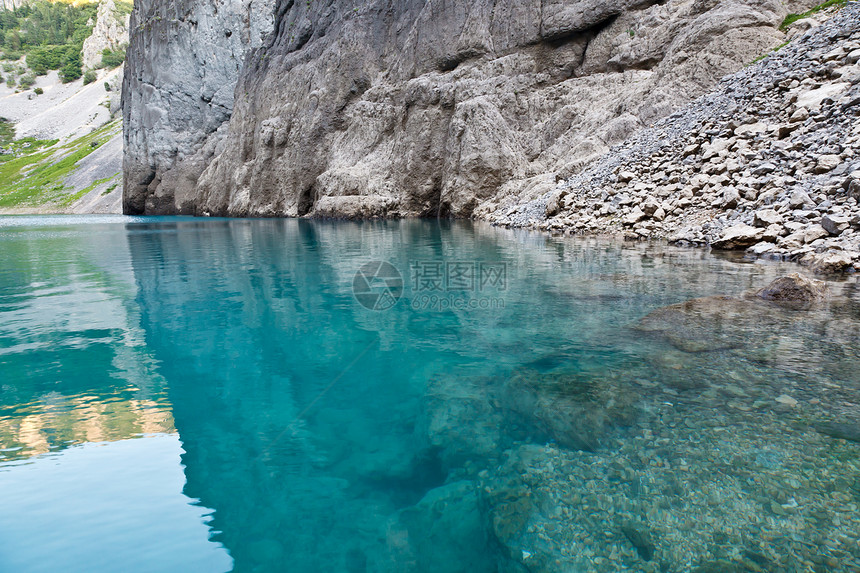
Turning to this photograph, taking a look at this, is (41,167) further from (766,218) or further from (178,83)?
(766,218)

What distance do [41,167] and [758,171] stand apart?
368ft

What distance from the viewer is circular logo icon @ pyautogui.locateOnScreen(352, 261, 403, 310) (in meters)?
8.20

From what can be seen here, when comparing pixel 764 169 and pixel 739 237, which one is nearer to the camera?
pixel 739 237

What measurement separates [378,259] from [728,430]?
423 inches

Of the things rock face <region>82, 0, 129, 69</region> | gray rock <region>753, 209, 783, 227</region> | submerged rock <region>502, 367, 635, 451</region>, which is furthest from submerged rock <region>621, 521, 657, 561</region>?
rock face <region>82, 0, 129, 69</region>

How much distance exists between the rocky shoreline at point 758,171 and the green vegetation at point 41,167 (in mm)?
80804

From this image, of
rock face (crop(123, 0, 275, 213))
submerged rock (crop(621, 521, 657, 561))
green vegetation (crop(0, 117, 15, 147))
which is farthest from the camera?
green vegetation (crop(0, 117, 15, 147))

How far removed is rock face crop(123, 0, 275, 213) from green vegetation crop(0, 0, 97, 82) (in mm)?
91951

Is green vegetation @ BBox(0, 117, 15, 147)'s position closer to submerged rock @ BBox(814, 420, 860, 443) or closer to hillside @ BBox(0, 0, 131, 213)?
hillside @ BBox(0, 0, 131, 213)

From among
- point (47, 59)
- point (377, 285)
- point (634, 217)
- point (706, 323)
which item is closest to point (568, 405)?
point (706, 323)

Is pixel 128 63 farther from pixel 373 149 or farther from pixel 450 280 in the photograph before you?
pixel 450 280

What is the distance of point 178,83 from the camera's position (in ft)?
178

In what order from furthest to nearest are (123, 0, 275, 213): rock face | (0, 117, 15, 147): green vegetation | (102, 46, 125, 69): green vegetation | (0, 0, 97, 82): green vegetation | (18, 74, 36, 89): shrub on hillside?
1. (0, 0, 97, 82): green vegetation
2. (18, 74, 36, 89): shrub on hillside
3. (102, 46, 125, 69): green vegetation
4. (0, 117, 15, 147): green vegetation
5. (123, 0, 275, 213): rock face

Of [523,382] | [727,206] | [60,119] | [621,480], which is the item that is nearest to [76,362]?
[523,382]
